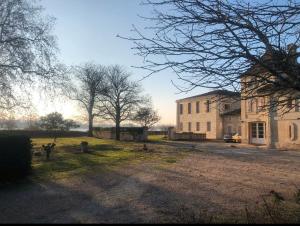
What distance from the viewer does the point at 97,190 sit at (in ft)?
36.9

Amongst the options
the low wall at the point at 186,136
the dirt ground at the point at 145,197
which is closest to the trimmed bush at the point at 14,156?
the dirt ground at the point at 145,197

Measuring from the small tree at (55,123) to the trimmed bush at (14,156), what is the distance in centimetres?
5158

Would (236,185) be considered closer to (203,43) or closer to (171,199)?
(171,199)

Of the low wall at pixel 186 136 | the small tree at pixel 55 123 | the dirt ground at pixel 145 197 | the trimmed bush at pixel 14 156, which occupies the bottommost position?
the dirt ground at pixel 145 197

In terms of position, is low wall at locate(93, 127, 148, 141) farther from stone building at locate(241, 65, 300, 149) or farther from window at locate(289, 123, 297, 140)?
window at locate(289, 123, 297, 140)

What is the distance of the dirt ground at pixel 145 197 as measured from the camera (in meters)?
7.93

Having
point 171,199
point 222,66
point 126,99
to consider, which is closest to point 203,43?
point 222,66

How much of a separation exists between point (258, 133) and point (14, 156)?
28.6m

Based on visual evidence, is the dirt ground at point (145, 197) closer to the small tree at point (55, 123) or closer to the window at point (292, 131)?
the window at point (292, 131)

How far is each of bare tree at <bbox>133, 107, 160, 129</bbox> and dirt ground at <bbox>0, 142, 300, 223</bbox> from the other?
125 feet

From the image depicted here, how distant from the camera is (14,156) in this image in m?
12.8

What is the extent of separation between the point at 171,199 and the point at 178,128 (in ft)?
177

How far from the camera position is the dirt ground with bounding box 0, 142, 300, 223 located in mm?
7930

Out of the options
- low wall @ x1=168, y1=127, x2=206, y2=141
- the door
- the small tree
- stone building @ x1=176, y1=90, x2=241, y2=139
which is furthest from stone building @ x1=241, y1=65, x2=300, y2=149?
the small tree
